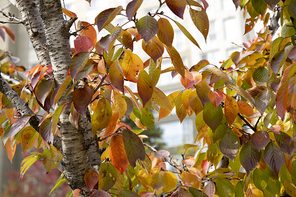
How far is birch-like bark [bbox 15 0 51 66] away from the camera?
1.64 ft

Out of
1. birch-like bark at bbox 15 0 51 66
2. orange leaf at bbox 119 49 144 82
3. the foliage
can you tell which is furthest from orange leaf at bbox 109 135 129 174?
→ birch-like bark at bbox 15 0 51 66

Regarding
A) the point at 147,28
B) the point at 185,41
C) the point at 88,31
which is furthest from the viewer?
the point at 185,41

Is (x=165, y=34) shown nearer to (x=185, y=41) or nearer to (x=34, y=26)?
(x=34, y=26)

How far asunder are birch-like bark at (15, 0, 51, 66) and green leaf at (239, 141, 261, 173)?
15.0 inches

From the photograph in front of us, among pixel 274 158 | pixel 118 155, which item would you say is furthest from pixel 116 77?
pixel 274 158

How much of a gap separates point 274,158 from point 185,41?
149 inches

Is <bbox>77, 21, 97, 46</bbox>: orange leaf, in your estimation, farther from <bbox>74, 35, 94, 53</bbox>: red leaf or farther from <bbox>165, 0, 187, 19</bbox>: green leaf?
<bbox>165, 0, 187, 19</bbox>: green leaf

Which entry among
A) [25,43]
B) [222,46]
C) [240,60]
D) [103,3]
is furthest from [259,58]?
[25,43]

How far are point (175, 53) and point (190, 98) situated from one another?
0.09 m

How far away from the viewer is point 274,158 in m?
0.38

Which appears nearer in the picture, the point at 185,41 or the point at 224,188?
the point at 224,188

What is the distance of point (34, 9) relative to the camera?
52 centimetres

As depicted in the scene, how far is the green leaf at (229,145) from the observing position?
1.24 feet

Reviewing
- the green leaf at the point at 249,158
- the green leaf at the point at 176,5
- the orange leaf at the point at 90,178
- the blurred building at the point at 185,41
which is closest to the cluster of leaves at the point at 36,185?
the blurred building at the point at 185,41
